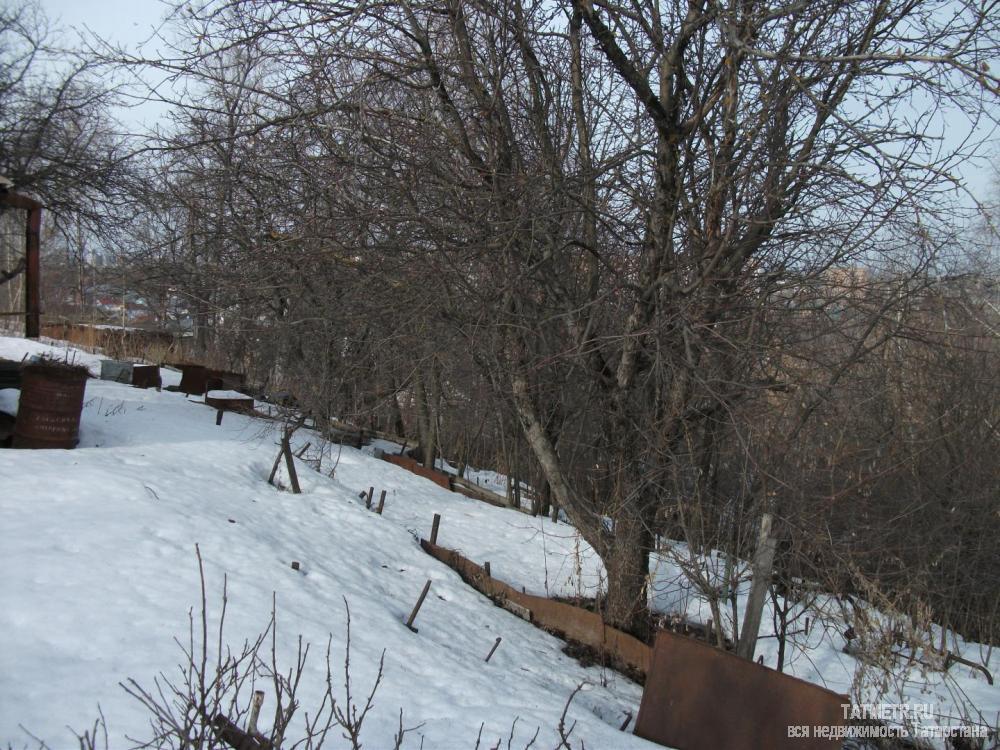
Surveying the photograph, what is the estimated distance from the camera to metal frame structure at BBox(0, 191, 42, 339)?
9492mm

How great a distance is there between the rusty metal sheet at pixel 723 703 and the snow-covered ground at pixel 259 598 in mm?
363

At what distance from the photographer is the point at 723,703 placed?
4578mm

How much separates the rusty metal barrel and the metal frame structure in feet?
4.85

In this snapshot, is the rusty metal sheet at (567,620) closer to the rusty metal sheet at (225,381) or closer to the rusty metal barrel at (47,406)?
the rusty metal barrel at (47,406)

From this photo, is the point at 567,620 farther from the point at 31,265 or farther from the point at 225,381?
the point at 225,381

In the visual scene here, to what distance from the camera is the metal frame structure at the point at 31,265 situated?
949 cm

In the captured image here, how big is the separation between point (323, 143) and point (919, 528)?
7725mm

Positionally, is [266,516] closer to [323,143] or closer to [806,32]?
[323,143]

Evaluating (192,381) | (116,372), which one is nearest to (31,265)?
(116,372)

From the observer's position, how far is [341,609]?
5.91 m

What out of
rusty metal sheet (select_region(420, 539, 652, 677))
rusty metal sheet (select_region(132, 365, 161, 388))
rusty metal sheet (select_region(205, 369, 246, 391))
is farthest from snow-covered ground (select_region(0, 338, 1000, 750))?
rusty metal sheet (select_region(205, 369, 246, 391))

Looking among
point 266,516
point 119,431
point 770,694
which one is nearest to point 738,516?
point 770,694

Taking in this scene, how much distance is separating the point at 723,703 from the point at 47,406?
7691 mm

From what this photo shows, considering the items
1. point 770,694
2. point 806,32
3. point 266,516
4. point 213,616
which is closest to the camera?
point 770,694
